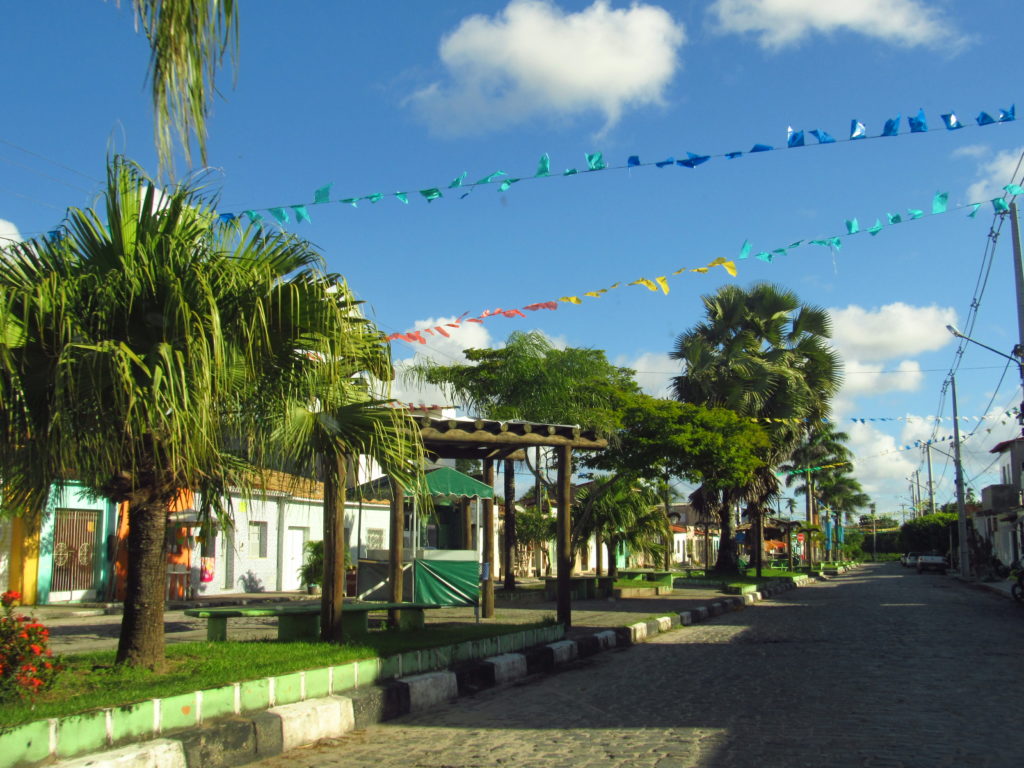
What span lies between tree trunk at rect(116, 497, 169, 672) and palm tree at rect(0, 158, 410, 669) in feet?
0.03

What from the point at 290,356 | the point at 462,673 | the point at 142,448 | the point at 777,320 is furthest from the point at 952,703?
the point at 777,320

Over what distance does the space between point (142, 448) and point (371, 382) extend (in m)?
2.32

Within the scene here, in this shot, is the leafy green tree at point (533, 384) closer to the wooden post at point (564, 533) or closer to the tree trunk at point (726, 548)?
the wooden post at point (564, 533)

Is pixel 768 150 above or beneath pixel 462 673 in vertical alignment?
above

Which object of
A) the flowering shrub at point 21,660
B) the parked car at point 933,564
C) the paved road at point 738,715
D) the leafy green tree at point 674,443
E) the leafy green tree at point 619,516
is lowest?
the parked car at point 933,564

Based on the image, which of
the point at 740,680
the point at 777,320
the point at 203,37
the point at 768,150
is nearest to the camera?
the point at 203,37

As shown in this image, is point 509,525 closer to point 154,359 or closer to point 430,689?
point 430,689

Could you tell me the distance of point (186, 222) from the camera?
7.46 m

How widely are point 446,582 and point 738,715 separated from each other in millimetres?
7505

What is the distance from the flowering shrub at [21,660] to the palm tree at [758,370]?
82.8ft

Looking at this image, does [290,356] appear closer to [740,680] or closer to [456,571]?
[740,680]

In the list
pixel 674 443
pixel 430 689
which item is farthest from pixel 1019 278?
pixel 430 689

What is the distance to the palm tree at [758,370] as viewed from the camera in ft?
98.1

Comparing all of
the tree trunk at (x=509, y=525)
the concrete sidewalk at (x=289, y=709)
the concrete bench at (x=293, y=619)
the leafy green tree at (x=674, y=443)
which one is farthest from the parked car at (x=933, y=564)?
the concrete bench at (x=293, y=619)
